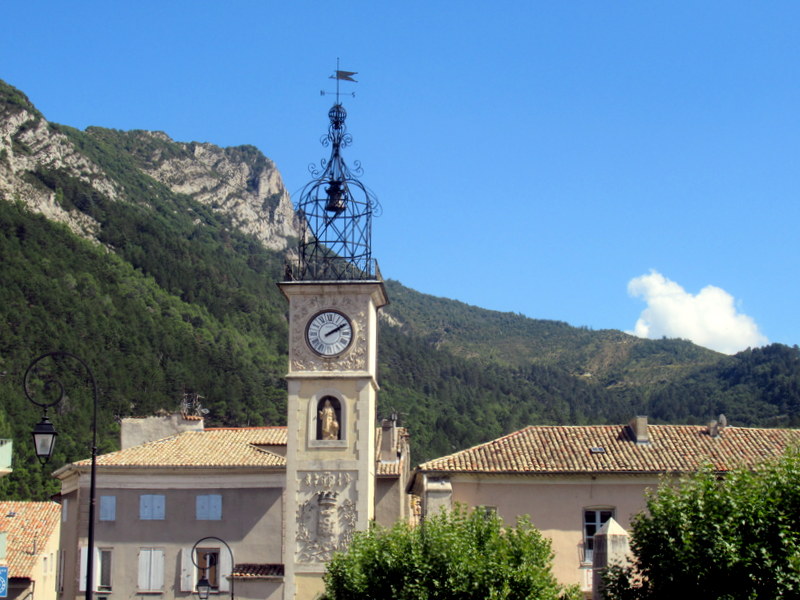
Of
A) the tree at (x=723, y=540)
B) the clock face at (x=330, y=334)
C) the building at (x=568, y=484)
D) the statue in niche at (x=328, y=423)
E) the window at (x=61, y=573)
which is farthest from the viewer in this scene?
the window at (x=61, y=573)

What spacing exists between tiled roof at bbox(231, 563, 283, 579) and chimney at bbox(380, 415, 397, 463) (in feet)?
23.0

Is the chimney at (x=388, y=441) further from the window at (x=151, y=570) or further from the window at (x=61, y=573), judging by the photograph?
the window at (x=61, y=573)

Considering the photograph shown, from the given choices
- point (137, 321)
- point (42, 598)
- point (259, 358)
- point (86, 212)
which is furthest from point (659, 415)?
point (42, 598)

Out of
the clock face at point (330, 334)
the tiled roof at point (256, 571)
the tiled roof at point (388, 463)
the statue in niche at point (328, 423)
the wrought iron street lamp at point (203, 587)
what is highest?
the clock face at point (330, 334)

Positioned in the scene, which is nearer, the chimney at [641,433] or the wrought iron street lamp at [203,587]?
the wrought iron street lamp at [203,587]

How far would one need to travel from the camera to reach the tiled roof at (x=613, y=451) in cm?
3825

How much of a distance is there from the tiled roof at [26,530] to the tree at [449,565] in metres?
27.2

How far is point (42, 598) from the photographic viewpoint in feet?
183

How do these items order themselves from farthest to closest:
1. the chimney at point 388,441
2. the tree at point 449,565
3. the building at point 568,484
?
1. the chimney at point 388,441
2. the building at point 568,484
3. the tree at point 449,565

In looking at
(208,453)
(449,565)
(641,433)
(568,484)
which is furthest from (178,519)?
(449,565)

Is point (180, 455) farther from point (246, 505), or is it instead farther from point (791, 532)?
point (791, 532)

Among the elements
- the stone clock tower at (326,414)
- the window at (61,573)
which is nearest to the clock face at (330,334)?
the stone clock tower at (326,414)

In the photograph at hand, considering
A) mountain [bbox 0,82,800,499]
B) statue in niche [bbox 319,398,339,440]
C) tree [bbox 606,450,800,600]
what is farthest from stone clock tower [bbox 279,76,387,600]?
mountain [bbox 0,82,800,499]

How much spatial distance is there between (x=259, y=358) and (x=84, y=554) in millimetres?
82057
